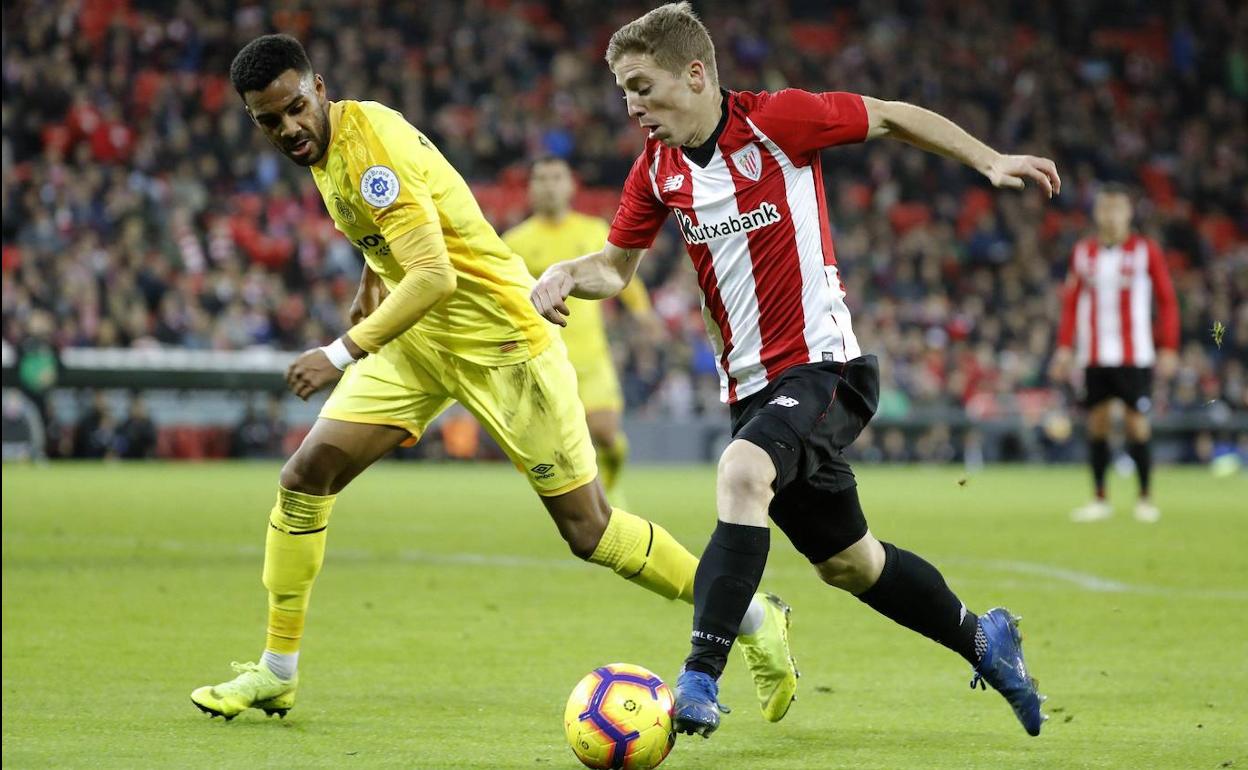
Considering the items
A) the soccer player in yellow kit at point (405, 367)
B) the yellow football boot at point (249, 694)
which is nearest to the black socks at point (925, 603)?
the soccer player in yellow kit at point (405, 367)

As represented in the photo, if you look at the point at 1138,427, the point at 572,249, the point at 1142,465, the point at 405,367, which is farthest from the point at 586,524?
the point at 1142,465

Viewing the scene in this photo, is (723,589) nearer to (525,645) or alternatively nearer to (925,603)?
(925,603)

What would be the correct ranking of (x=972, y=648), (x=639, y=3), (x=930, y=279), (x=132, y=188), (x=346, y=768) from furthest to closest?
(x=639, y=3), (x=930, y=279), (x=132, y=188), (x=972, y=648), (x=346, y=768)

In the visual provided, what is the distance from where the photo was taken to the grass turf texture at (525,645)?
4742 mm

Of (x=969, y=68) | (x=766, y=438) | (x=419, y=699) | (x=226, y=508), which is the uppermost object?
(x=969, y=68)

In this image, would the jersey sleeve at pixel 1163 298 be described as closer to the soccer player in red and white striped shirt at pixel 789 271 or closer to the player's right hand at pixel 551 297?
the soccer player in red and white striped shirt at pixel 789 271

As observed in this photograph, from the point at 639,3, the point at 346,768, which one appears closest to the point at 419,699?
the point at 346,768

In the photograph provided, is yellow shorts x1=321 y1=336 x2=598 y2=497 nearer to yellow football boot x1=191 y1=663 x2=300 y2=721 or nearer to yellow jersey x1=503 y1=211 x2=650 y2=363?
yellow football boot x1=191 y1=663 x2=300 y2=721

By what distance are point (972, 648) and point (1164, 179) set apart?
27468 millimetres

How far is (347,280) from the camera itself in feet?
72.9

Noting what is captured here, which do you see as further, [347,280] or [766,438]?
[347,280]

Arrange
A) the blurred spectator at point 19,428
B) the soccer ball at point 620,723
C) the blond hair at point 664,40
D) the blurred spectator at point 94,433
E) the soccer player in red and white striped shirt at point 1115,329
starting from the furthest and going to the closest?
the blurred spectator at point 94,433 < the blurred spectator at point 19,428 < the soccer player in red and white striped shirt at point 1115,329 < the blond hair at point 664,40 < the soccer ball at point 620,723

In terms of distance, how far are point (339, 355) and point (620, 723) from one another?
142 centimetres

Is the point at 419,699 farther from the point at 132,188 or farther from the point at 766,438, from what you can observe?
the point at 132,188
